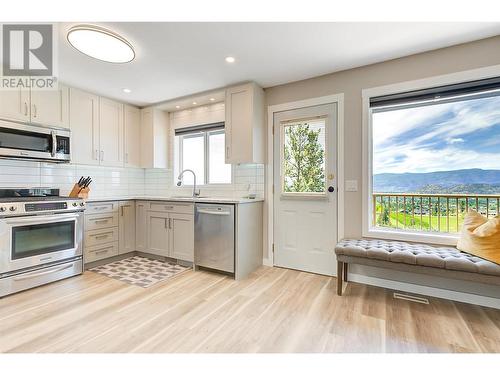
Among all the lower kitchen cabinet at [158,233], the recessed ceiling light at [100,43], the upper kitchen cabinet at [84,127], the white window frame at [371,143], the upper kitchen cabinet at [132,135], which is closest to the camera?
the recessed ceiling light at [100,43]

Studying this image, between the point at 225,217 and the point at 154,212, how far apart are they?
1239mm

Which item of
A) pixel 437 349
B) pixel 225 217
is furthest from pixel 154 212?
pixel 437 349

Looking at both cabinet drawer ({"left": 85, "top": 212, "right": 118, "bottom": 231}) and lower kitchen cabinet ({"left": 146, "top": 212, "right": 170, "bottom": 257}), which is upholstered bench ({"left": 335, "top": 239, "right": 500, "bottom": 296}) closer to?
lower kitchen cabinet ({"left": 146, "top": 212, "right": 170, "bottom": 257})

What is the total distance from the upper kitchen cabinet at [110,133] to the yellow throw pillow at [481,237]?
4.40m

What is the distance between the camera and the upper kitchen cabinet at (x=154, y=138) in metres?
3.90

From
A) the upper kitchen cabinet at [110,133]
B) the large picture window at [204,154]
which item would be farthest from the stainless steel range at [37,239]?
the large picture window at [204,154]

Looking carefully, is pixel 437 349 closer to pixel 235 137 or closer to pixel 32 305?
pixel 235 137

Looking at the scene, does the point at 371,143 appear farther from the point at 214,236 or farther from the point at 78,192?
the point at 78,192

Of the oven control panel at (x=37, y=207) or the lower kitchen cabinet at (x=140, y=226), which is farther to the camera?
the lower kitchen cabinet at (x=140, y=226)

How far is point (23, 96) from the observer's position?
2707mm

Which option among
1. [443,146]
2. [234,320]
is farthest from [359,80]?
[234,320]

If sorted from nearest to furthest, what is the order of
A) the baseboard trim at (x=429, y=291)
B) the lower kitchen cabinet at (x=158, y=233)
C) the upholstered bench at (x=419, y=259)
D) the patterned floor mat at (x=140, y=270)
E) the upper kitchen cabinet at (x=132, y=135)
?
the upholstered bench at (x=419, y=259)
the baseboard trim at (x=429, y=291)
the patterned floor mat at (x=140, y=270)
the lower kitchen cabinet at (x=158, y=233)
the upper kitchen cabinet at (x=132, y=135)

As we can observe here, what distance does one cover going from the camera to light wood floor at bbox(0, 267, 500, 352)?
1.58m

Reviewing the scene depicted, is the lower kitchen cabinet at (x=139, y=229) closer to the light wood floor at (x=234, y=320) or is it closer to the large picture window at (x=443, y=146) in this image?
the light wood floor at (x=234, y=320)
